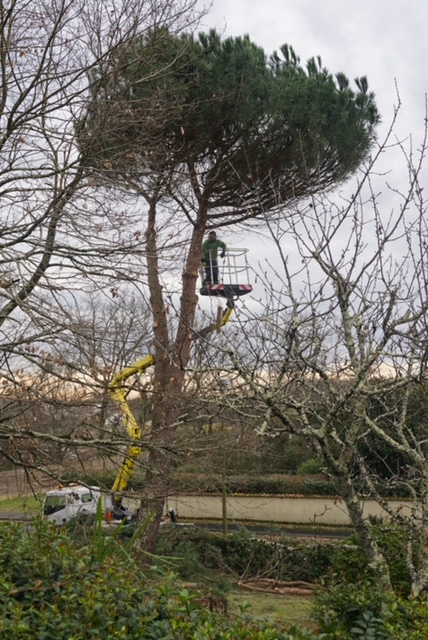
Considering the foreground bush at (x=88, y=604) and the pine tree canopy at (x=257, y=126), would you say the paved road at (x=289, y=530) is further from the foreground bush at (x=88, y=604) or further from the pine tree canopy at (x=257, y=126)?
the foreground bush at (x=88, y=604)

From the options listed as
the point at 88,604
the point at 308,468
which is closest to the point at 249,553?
the point at 308,468

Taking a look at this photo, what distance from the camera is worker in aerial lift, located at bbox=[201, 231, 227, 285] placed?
34.5 feet

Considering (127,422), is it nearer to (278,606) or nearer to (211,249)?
(211,249)

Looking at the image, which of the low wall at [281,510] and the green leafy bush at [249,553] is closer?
the green leafy bush at [249,553]

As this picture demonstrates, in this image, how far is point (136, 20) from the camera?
5.97 meters

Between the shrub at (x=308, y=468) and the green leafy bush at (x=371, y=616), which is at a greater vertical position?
the shrub at (x=308, y=468)

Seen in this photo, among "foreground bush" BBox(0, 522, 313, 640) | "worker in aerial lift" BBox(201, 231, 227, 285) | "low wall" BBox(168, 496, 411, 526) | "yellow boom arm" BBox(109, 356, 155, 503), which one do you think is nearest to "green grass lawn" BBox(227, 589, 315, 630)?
"yellow boom arm" BBox(109, 356, 155, 503)

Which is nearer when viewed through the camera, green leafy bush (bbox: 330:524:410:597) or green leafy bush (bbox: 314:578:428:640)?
green leafy bush (bbox: 314:578:428:640)

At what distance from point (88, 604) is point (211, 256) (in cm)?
797

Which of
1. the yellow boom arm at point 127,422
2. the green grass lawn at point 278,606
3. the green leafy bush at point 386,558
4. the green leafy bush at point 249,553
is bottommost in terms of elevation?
the green grass lawn at point 278,606

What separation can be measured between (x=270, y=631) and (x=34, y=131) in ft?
15.6

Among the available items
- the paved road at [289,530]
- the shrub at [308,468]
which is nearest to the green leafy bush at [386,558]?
the paved road at [289,530]

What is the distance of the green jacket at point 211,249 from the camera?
1057 cm

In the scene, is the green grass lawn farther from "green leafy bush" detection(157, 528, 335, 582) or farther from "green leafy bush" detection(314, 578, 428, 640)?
"green leafy bush" detection(314, 578, 428, 640)
